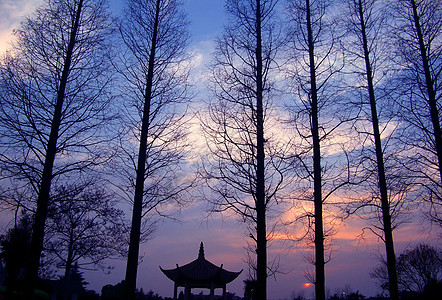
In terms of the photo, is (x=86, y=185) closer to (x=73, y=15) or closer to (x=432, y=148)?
(x=73, y=15)

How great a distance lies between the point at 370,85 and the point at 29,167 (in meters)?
11.0

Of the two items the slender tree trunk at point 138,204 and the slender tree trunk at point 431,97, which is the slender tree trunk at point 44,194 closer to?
the slender tree trunk at point 138,204

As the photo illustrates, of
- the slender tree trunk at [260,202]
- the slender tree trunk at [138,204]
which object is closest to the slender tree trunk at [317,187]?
the slender tree trunk at [260,202]

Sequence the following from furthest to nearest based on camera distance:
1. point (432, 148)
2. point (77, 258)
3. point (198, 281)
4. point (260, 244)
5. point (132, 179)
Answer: point (77, 258), point (198, 281), point (432, 148), point (132, 179), point (260, 244)

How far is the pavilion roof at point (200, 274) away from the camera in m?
18.1

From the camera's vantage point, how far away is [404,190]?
1059 centimetres

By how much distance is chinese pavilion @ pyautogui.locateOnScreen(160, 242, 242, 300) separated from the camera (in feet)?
59.4

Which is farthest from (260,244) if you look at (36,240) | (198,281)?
(198,281)

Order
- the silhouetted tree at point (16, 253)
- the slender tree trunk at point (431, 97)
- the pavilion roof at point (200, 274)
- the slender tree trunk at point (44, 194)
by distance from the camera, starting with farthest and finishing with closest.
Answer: the pavilion roof at point (200, 274) → the slender tree trunk at point (431, 97) → the slender tree trunk at point (44, 194) → the silhouetted tree at point (16, 253)

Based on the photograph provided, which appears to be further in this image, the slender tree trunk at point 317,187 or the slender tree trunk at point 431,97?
the slender tree trunk at point 431,97

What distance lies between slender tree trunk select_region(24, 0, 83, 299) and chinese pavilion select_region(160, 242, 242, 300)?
1034 cm

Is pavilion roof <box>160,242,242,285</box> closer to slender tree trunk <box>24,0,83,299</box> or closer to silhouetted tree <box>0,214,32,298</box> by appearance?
silhouetted tree <box>0,214,32,298</box>

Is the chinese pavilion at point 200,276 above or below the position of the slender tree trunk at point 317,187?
below

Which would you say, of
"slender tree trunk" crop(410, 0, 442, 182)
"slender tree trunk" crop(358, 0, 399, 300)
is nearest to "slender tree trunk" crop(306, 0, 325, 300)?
"slender tree trunk" crop(358, 0, 399, 300)
